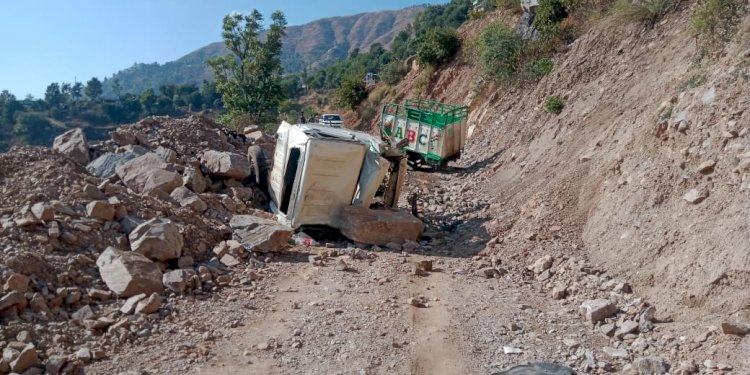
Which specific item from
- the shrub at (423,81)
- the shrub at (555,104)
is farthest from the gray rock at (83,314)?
the shrub at (423,81)

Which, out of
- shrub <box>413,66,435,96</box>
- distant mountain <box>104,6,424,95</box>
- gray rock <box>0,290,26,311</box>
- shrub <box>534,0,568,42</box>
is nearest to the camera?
gray rock <box>0,290,26,311</box>

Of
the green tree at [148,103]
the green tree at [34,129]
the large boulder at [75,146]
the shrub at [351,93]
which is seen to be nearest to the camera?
the large boulder at [75,146]

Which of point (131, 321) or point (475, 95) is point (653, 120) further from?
point (475, 95)

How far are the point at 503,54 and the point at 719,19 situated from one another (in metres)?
10.4

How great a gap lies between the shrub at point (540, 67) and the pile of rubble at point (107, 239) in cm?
994

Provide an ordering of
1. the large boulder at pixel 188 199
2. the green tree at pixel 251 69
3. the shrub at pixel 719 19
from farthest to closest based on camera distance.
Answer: the green tree at pixel 251 69 < the shrub at pixel 719 19 < the large boulder at pixel 188 199

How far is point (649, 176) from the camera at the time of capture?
6867 millimetres

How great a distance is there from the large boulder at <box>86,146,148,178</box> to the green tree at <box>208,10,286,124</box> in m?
13.3

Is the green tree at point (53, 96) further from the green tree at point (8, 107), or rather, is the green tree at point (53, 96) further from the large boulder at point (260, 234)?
the large boulder at point (260, 234)

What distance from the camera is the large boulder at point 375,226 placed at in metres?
8.59

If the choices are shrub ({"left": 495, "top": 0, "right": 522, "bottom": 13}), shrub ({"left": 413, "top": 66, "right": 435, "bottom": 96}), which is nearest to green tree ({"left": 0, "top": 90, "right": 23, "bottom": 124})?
shrub ({"left": 413, "top": 66, "right": 435, "bottom": 96})

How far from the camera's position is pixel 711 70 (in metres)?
7.80

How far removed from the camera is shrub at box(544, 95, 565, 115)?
13500mm

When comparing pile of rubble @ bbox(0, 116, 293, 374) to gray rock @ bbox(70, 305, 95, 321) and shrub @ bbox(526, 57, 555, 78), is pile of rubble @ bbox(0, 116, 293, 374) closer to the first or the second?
gray rock @ bbox(70, 305, 95, 321)
